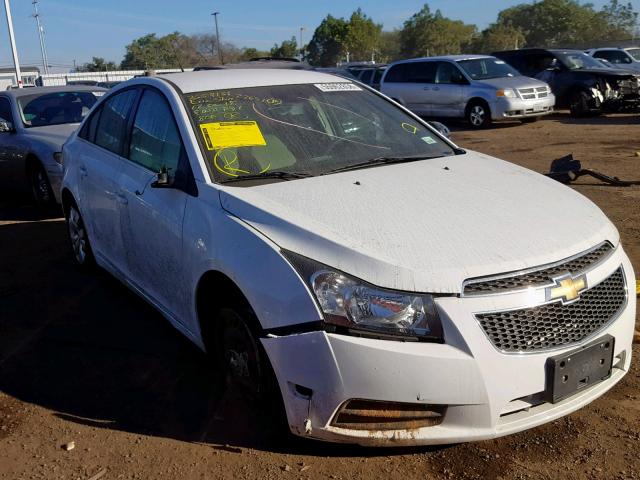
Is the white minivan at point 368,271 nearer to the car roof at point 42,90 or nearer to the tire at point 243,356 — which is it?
the tire at point 243,356

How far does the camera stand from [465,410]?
246 cm

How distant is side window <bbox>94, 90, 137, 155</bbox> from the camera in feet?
14.5

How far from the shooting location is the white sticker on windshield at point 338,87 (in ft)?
13.9

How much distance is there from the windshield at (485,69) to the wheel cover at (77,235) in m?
12.4

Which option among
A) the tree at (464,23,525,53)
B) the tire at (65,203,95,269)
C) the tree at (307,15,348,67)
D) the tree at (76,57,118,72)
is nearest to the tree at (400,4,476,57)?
the tree at (464,23,525,53)

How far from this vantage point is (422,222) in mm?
2834

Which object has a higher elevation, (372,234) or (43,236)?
(372,234)

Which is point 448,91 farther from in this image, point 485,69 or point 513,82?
point 513,82

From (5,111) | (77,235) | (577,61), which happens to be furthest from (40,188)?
(577,61)

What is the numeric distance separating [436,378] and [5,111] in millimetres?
8059

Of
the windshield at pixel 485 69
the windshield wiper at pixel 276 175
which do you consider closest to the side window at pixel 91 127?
the windshield wiper at pixel 276 175

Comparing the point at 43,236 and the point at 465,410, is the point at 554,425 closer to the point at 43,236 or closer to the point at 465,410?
the point at 465,410

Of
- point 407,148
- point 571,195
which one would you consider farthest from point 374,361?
point 407,148

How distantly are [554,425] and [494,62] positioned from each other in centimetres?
1475
